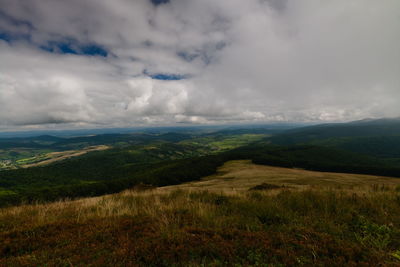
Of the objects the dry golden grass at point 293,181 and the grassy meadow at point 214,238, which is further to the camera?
the dry golden grass at point 293,181

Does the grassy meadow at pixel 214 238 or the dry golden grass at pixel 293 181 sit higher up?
the grassy meadow at pixel 214 238

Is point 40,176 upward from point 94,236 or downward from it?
downward

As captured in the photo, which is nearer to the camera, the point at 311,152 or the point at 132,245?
the point at 132,245

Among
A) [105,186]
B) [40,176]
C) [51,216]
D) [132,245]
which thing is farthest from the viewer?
[40,176]

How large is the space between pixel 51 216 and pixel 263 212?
7464 millimetres

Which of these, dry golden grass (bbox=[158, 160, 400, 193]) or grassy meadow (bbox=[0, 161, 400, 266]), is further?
dry golden grass (bbox=[158, 160, 400, 193])

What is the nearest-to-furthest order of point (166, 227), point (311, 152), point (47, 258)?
point (47, 258), point (166, 227), point (311, 152)

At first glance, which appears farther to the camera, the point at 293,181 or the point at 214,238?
the point at 293,181

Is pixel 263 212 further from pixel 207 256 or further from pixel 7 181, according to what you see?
pixel 7 181

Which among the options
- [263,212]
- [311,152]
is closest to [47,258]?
[263,212]

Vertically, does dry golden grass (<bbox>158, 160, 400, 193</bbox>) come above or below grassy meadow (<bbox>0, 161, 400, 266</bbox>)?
below

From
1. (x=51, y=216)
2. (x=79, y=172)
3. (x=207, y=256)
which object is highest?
(x=207, y=256)

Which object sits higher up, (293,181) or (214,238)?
(214,238)

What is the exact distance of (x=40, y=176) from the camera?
150250 mm
